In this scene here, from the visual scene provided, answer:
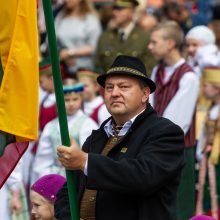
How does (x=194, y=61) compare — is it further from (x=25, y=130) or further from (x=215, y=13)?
(x=25, y=130)

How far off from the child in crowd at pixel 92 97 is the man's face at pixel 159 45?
100 centimetres

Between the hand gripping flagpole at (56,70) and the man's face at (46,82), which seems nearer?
the hand gripping flagpole at (56,70)

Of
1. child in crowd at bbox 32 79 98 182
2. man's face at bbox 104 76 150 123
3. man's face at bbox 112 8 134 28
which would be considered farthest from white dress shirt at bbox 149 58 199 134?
man's face at bbox 104 76 150 123

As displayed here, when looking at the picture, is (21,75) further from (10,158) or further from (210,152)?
(210,152)

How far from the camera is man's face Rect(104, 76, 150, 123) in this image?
6.77 m

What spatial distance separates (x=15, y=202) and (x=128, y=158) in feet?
12.2

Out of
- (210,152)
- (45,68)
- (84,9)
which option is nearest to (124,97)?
(210,152)

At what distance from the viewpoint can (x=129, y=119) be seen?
684 cm

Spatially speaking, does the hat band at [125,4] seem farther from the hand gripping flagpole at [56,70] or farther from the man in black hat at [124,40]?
the hand gripping flagpole at [56,70]

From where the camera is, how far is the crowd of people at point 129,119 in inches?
260

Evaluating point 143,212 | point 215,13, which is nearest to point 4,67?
point 143,212

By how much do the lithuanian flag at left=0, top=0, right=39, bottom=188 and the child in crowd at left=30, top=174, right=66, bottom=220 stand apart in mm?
1293

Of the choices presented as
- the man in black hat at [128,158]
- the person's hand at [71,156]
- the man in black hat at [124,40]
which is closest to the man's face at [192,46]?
the man in black hat at [124,40]

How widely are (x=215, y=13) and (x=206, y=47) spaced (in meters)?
3.44
